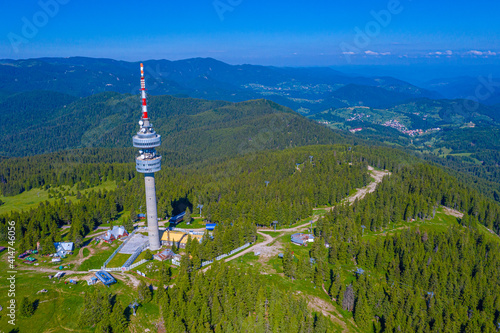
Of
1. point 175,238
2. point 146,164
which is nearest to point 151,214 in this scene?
point 175,238

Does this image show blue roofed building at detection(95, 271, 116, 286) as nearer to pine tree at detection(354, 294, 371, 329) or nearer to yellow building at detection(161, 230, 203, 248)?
yellow building at detection(161, 230, 203, 248)

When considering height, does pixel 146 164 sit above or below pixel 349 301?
above

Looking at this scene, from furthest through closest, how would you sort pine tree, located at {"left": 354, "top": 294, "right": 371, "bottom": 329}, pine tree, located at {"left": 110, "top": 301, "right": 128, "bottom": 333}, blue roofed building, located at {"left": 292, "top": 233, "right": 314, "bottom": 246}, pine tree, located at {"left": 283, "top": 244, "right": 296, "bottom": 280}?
blue roofed building, located at {"left": 292, "top": 233, "right": 314, "bottom": 246}
pine tree, located at {"left": 283, "top": 244, "right": 296, "bottom": 280}
pine tree, located at {"left": 354, "top": 294, "right": 371, "bottom": 329}
pine tree, located at {"left": 110, "top": 301, "right": 128, "bottom": 333}

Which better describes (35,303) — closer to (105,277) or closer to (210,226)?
(105,277)

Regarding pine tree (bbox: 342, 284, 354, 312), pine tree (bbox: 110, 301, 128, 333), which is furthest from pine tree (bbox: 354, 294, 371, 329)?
pine tree (bbox: 110, 301, 128, 333)

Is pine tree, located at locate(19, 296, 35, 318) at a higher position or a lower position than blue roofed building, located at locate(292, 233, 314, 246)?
higher

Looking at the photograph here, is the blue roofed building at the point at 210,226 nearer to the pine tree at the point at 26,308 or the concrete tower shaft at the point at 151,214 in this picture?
the concrete tower shaft at the point at 151,214

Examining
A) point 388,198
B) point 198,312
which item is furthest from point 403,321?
point 388,198

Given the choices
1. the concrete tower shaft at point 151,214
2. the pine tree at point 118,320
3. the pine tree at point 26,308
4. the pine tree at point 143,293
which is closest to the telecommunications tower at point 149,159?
the concrete tower shaft at point 151,214
